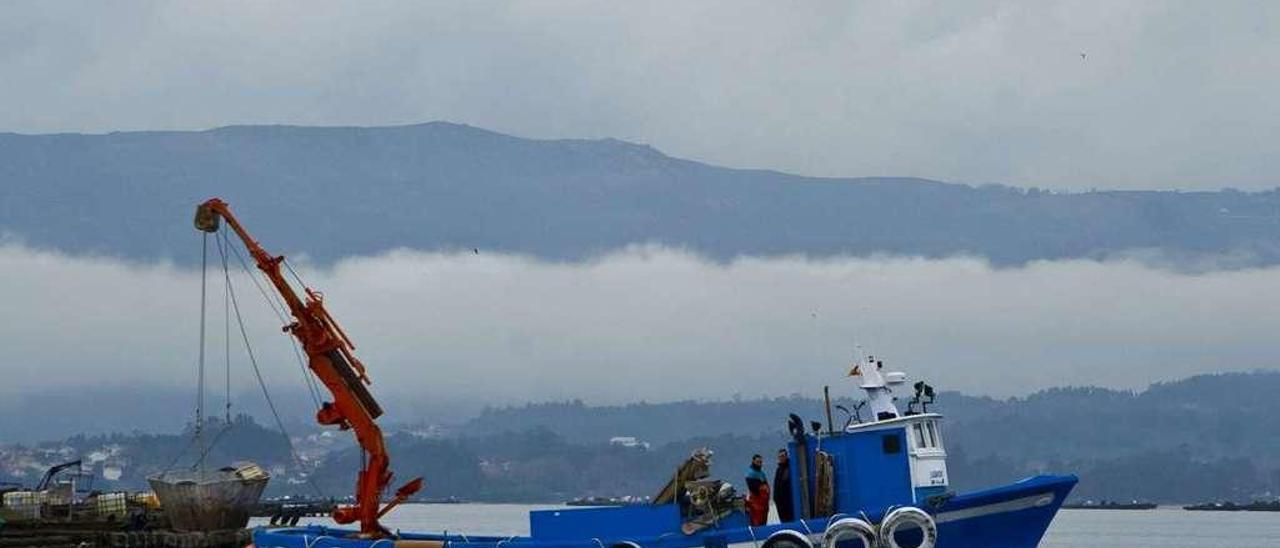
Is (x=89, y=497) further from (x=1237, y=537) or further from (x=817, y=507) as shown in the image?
(x=1237, y=537)

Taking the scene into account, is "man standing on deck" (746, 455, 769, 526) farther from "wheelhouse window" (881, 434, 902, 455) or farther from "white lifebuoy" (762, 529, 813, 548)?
"wheelhouse window" (881, 434, 902, 455)

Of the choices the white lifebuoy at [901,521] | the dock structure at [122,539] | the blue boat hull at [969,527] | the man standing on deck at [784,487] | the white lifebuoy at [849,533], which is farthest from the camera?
the dock structure at [122,539]

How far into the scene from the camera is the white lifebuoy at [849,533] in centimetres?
4144

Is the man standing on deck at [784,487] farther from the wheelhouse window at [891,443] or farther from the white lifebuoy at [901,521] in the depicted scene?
the white lifebuoy at [901,521]

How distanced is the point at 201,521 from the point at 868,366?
20.7 meters

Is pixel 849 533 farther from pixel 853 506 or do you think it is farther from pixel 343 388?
pixel 343 388

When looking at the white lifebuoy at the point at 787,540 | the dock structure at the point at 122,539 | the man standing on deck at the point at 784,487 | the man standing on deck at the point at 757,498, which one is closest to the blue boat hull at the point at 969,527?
the white lifebuoy at the point at 787,540

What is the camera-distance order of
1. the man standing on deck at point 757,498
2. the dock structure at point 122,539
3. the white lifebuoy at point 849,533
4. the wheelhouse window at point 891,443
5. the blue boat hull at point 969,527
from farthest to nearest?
the dock structure at point 122,539
the man standing on deck at point 757,498
the wheelhouse window at point 891,443
the blue boat hull at point 969,527
the white lifebuoy at point 849,533

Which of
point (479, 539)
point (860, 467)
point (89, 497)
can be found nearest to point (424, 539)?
point (479, 539)

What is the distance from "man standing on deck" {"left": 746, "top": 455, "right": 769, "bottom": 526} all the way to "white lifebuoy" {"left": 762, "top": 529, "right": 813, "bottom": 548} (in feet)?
5.88

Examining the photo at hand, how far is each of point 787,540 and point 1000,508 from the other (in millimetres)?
4347

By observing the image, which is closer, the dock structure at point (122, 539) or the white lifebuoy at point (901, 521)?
the white lifebuoy at point (901, 521)

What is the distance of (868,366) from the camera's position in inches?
1716

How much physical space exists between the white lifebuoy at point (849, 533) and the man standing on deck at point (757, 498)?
7.13 ft
